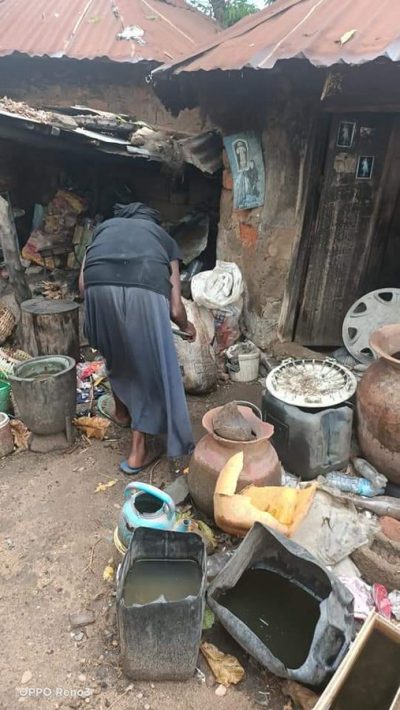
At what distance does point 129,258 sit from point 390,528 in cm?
246

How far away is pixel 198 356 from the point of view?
15.8 feet

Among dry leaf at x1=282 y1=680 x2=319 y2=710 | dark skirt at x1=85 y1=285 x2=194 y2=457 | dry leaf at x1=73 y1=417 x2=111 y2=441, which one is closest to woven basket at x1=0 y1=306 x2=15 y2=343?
dry leaf at x1=73 y1=417 x2=111 y2=441

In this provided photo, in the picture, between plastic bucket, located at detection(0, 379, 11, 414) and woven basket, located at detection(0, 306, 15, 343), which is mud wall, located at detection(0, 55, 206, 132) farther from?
plastic bucket, located at detection(0, 379, 11, 414)

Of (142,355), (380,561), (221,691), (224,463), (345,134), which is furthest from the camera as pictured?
(345,134)

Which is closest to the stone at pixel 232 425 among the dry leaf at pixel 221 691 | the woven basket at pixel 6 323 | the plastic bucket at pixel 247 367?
the dry leaf at pixel 221 691

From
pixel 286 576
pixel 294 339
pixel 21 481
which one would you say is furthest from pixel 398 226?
pixel 21 481

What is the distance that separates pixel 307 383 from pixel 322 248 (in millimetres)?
1959

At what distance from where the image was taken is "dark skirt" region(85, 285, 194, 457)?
134 inches

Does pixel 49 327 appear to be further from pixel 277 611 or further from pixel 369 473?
pixel 277 611

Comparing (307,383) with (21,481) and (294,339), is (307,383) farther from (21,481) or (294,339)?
(21,481)

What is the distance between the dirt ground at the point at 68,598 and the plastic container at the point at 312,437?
97cm

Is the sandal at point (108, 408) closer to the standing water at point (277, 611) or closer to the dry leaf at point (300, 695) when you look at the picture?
the standing water at point (277, 611)

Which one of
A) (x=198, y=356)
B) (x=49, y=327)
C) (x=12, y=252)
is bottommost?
(x=198, y=356)

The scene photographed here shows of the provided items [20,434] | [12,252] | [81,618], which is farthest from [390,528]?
[12,252]
